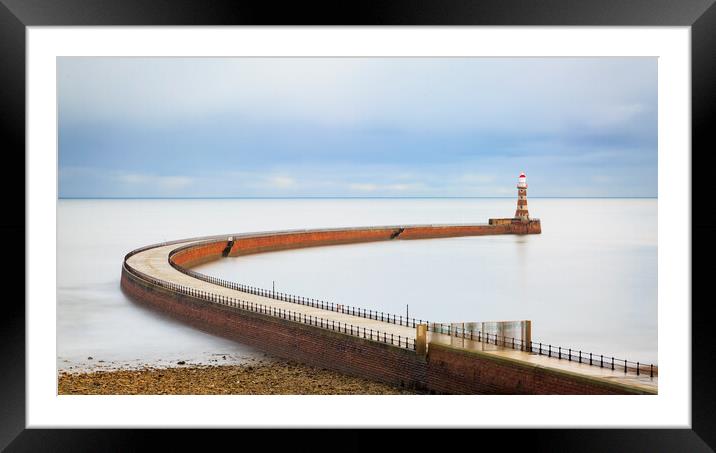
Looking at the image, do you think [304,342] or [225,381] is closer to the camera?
[225,381]

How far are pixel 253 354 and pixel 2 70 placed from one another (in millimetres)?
13541

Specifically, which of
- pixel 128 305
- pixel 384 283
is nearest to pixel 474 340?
pixel 128 305

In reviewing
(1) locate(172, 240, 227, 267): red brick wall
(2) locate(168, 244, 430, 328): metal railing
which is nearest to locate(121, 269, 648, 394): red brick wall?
(2) locate(168, 244, 430, 328): metal railing

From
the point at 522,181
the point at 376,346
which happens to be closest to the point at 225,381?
the point at 376,346

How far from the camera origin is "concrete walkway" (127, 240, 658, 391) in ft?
49.0

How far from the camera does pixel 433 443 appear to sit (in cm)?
1198

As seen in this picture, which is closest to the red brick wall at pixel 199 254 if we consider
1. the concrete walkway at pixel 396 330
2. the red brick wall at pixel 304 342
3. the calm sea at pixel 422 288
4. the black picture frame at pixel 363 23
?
the calm sea at pixel 422 288

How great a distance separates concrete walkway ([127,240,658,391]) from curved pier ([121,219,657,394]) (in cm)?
2

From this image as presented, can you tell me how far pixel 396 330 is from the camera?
2120 cm

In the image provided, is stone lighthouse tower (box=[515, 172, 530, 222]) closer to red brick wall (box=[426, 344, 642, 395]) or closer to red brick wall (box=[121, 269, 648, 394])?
red brick wall (box=[121, 269, 648, 394])

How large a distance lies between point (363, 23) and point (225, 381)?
38.4ft

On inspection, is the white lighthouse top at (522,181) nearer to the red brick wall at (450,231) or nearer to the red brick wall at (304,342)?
the red brick wall at (450,231)

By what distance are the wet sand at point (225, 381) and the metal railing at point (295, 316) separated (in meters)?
1.01

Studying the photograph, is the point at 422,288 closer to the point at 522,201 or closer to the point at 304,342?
the point at 304,342
